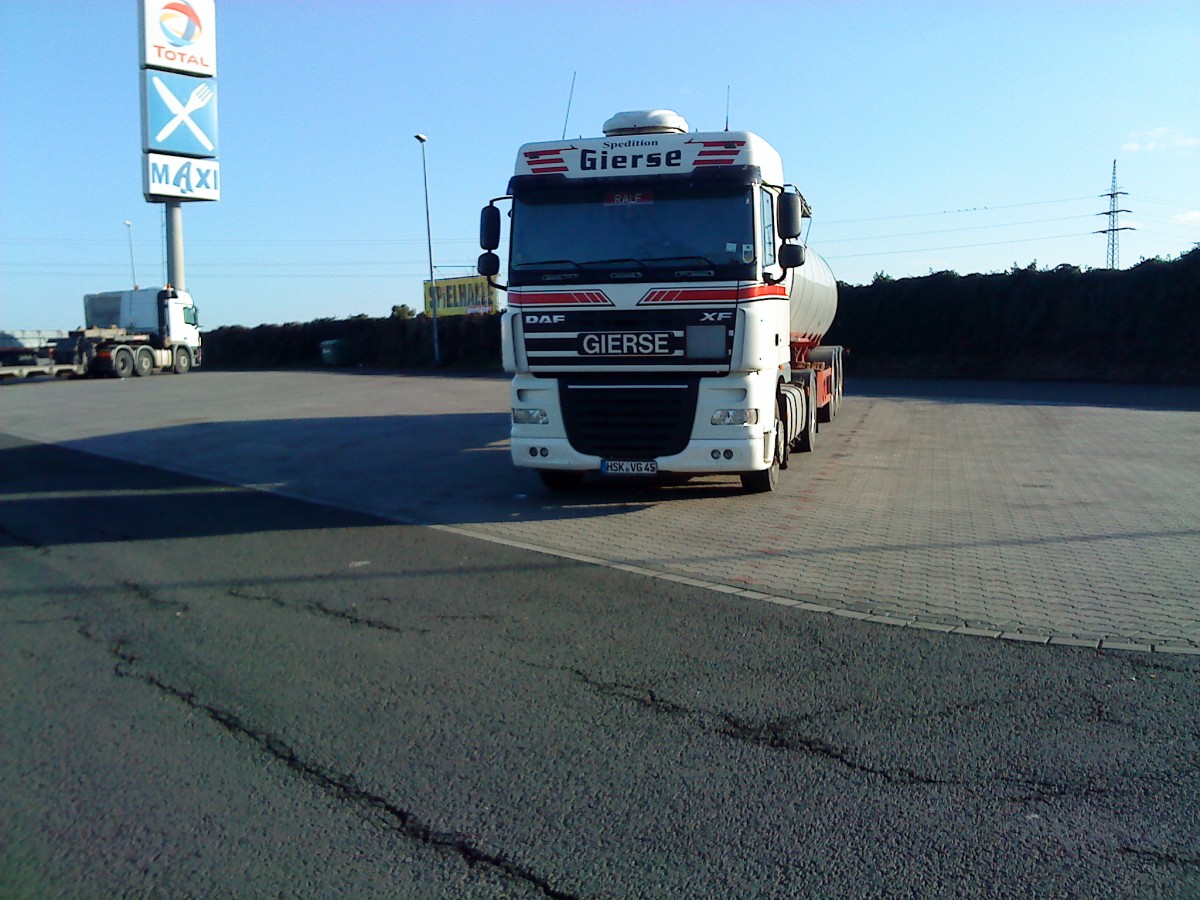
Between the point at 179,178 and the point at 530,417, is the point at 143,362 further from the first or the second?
the point at 530,417

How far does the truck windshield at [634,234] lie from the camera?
1073 cm

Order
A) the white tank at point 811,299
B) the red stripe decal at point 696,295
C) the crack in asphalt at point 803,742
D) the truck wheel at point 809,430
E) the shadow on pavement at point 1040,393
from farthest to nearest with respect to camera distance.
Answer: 1. the shadow on pavement at point 1040,393
2. the truck wheel at point 809,430
3. the white tank at point 811,299
4. the red stripe decal at point 696,295
5. the crack in asphalt at point 803,742

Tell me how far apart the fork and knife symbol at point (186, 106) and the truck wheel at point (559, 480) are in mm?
38489

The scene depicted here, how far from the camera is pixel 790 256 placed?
1138cm

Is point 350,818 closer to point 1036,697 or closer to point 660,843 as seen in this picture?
point 660,843

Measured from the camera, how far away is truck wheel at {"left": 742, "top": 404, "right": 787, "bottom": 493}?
39.5 feet

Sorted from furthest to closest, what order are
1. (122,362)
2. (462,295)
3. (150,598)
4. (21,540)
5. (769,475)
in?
(462,295)
(122,362)
(769,475)
(21,540)
(150,598)

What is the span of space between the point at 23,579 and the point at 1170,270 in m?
33.5

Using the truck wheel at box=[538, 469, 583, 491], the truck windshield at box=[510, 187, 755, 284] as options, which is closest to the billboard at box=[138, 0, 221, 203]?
the truck wheel at box=[538, 469, 583, 491]

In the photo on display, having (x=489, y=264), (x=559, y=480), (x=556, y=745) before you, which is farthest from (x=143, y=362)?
(x=556, y=745)

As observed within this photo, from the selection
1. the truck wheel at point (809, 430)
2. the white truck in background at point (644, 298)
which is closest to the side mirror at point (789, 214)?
the white truck in background at point (644, 298)

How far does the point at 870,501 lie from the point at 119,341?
38.3 meters

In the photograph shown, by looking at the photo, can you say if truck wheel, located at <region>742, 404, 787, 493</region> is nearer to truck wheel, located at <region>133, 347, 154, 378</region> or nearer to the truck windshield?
the truck windshield

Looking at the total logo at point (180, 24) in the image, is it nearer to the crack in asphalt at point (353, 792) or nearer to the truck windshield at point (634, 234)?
the truck windshield at point (634, 234)
